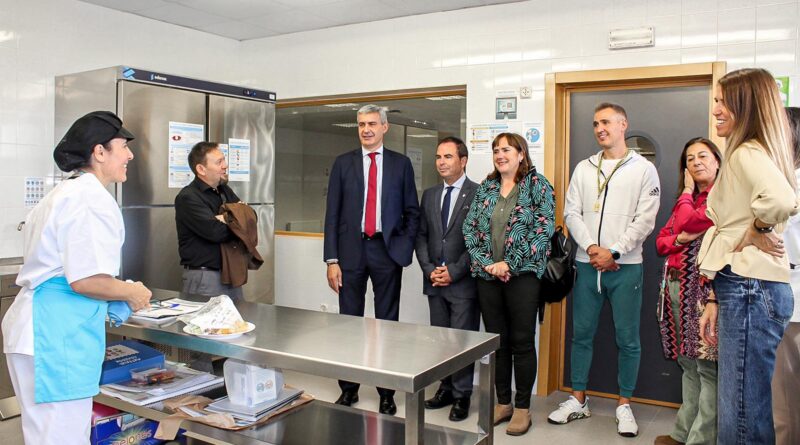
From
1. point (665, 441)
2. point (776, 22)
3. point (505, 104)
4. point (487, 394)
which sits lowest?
point (665, 441)

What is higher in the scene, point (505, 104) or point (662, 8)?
point (662, 8)

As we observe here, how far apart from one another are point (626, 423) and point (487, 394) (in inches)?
67.0

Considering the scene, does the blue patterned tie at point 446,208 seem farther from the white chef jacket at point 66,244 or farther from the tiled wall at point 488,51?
the white chef jacket at point 66,244

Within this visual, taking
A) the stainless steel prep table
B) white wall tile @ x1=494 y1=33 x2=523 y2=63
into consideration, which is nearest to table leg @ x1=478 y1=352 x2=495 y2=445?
the stainless steel prep table

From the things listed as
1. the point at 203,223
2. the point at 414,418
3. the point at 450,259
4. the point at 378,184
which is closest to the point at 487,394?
the point at 414,418

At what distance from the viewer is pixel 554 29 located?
13.2 ft

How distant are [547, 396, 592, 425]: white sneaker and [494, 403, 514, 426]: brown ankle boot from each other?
0.24 m

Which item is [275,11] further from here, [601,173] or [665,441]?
[665,441]

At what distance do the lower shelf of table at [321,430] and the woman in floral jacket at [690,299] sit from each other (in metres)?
1.20

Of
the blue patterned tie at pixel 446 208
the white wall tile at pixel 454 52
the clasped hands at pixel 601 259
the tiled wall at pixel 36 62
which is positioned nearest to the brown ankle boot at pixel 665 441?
the clasped hands at pixel 601 259

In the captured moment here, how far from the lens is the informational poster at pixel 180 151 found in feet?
13.8

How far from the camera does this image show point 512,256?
330 centimetres

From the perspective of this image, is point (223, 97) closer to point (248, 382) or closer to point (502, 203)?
point (502, 203)

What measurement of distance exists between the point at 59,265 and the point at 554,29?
316cm
